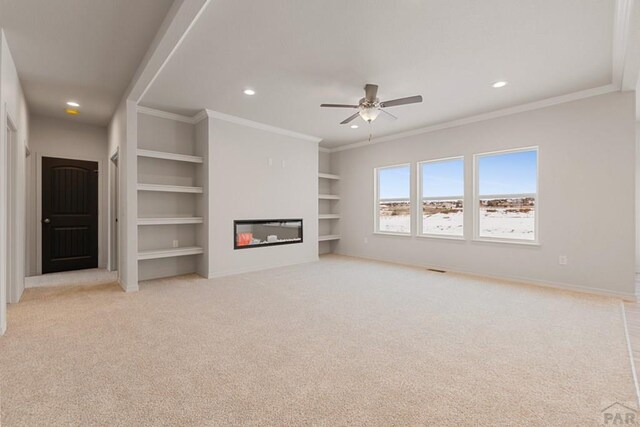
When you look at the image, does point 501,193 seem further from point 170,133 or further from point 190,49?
point 170,133

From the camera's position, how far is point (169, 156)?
4.53m

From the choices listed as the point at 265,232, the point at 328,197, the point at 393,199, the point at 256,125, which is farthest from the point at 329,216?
the point at 256,125

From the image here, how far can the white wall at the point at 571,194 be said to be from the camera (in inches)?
147

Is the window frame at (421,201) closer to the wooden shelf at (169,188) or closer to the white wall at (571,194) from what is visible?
the white wall at (571,194)

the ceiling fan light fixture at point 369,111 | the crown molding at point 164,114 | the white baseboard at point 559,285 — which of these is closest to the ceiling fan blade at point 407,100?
the ceiling fan light fixture at point 369,111

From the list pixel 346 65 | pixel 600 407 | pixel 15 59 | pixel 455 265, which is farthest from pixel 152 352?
pixel 455 265

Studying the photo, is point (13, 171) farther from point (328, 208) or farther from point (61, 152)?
point (328, 208)

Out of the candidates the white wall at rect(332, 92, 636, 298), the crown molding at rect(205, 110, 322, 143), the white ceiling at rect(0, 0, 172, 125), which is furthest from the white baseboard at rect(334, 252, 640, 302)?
the white ceiling at rect(0, 0, 172, 125)

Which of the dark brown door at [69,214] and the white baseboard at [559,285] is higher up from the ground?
the dark brown door at [69,214]

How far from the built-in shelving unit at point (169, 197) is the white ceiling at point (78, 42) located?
799 millimetres

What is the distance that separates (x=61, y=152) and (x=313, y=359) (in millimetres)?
5799

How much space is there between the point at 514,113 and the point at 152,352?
17.9ft

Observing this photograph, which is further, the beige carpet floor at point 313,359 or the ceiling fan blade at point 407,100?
the ceiling fan blade at point 407,100

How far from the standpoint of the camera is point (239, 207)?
5.10 meters
